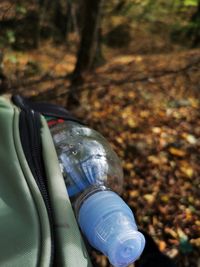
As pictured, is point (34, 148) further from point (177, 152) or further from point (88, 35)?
point (88, 35)

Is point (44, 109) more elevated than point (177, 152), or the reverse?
point (44, 109)

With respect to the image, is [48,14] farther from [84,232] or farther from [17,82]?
[84,232]

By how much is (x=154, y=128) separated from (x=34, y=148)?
92 centimetres

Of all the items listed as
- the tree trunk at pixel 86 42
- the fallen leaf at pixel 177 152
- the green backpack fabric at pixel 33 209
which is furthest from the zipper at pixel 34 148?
the tree trunk at pixel 86 42

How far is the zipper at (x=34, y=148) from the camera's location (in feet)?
2.80

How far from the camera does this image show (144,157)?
5.32 feet

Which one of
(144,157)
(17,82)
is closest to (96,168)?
(144,157)

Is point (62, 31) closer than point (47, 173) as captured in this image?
No

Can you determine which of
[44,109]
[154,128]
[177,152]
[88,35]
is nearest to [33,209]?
[44,109]

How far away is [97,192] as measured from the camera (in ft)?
2.79

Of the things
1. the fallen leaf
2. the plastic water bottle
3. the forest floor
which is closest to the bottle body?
the plastic water bottle

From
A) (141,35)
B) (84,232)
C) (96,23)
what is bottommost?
(141,35)

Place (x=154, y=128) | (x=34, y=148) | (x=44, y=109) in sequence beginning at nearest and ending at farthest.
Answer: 1. (x=34, y=148)
2. (x=44, y=109)
3. (x=154, y=128)

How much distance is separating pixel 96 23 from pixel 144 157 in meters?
0.76
